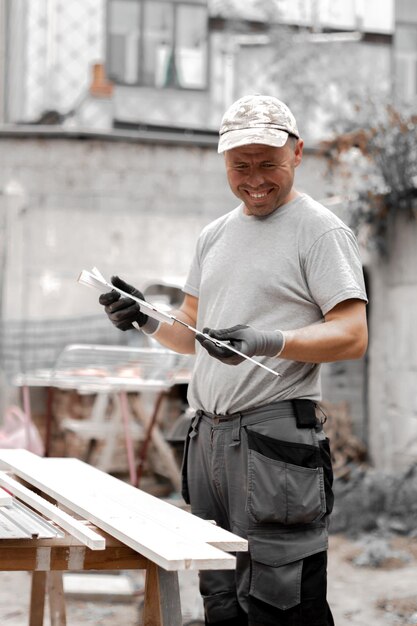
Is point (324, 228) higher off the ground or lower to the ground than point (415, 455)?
higher

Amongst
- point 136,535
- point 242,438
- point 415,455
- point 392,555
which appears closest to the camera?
point 136,535

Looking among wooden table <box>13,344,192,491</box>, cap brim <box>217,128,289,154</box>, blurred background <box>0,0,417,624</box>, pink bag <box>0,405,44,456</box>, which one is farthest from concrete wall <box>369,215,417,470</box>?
cap brim <box>217,128,289,154</box>

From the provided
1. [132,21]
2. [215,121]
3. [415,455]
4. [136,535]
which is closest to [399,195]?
[415,455]

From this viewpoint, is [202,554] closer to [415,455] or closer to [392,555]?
[392,555]

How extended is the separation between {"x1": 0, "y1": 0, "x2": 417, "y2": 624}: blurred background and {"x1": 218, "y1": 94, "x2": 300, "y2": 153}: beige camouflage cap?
2.73 m

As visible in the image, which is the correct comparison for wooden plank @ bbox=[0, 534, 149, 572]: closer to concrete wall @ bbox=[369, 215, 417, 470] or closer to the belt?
the belt

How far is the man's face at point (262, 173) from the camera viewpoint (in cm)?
278

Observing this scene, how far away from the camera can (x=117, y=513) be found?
2533mm

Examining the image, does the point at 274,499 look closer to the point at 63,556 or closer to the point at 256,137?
the point at 63,556

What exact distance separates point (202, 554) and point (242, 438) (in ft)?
2.22

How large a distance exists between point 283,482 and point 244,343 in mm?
414

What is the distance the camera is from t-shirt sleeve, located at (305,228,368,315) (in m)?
2.72

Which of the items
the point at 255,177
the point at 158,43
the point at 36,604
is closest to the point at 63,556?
the point at 255,177

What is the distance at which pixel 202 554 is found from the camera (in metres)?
2.14
